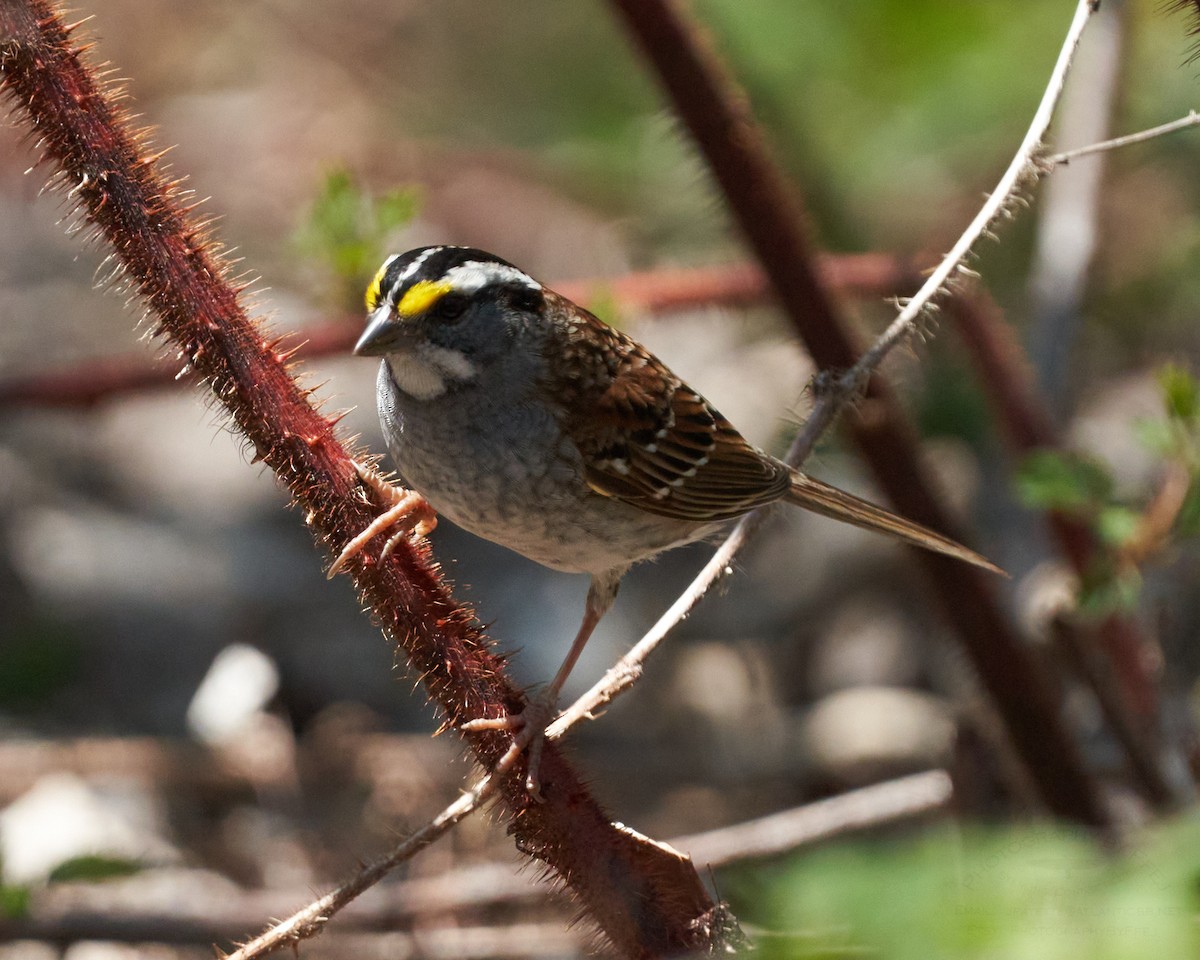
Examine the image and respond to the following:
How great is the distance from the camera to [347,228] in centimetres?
324

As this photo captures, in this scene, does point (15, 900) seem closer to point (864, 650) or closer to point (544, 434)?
point (544, 434)

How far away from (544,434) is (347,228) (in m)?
0.72

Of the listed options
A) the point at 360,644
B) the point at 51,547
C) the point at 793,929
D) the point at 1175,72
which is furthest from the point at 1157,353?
the point at 793,929

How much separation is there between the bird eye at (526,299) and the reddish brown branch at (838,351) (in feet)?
2.30

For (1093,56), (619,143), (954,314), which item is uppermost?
(619,143)

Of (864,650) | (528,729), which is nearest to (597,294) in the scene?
(528,729)

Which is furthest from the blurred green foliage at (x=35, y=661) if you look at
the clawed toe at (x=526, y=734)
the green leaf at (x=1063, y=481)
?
the green leaf at (x=1063, y=481)

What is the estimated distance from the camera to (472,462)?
296 centimetres

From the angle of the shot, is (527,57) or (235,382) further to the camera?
(527,57)

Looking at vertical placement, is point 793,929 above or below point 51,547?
below

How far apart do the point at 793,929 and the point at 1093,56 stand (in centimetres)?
465

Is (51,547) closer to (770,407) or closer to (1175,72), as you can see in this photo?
(770,407)

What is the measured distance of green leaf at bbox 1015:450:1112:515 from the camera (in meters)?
3.13

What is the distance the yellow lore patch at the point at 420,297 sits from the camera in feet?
9.65
